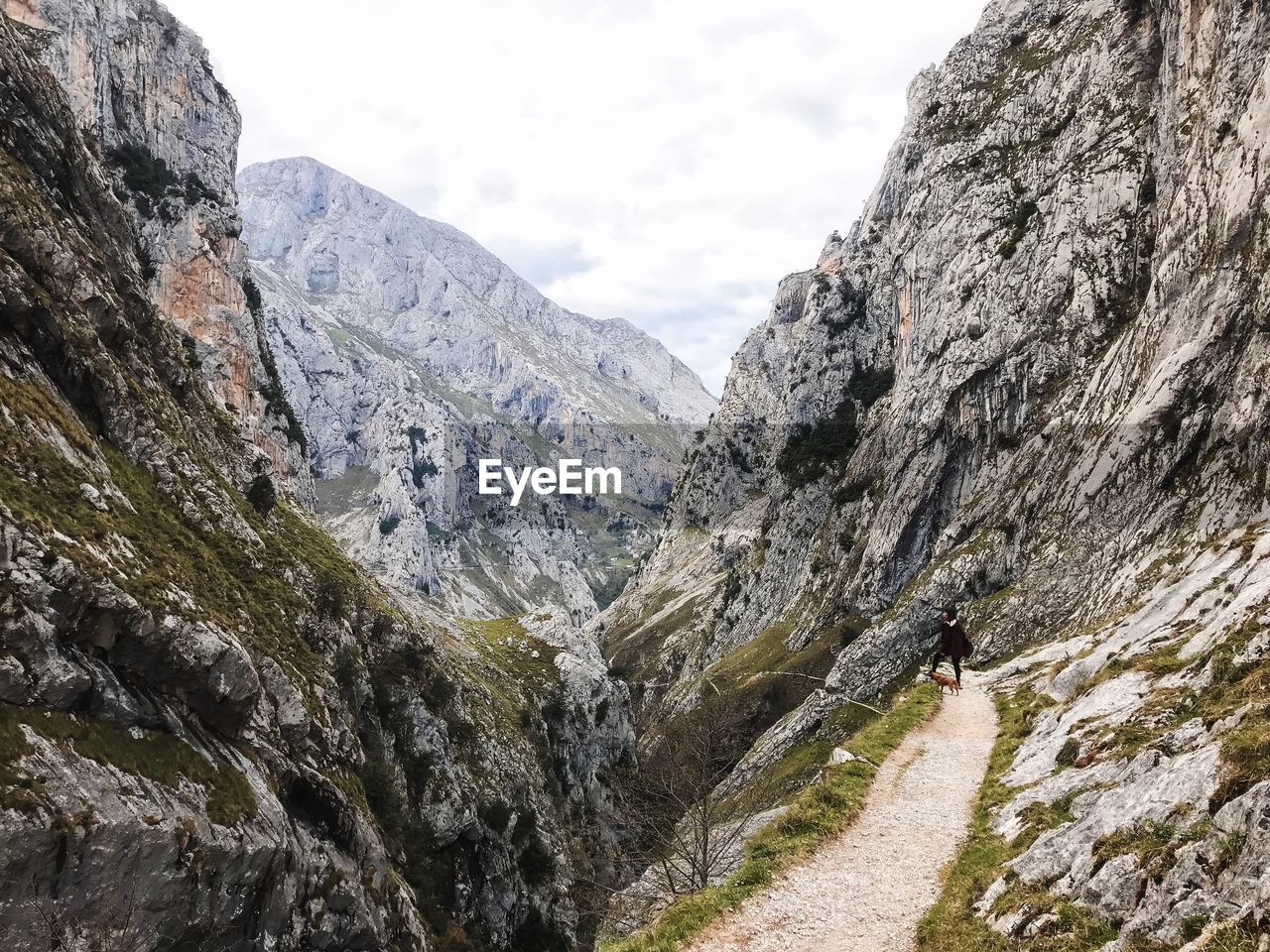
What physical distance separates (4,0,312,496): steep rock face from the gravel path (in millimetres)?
103251

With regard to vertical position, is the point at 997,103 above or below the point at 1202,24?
above

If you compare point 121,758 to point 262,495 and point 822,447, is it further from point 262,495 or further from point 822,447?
point 822,447

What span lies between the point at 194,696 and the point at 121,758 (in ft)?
19.9

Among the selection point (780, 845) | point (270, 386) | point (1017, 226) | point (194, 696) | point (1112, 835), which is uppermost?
point (270, 386)

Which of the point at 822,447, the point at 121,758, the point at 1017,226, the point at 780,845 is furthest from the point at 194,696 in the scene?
the point at 822,447

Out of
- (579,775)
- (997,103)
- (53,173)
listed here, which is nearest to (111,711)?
(53,173)

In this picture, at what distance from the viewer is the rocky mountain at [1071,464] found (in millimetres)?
12523

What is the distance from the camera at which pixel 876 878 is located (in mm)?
16188

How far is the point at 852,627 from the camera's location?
94688 millimetres

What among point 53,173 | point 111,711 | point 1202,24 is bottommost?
point 111,711

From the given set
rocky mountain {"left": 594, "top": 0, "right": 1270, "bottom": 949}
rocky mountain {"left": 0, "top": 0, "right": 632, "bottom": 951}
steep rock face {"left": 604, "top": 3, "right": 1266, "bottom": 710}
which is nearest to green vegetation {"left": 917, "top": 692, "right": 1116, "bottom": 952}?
rocky mountain {"left": 594, "top": 0, "right": 1270, "bottom": 949}

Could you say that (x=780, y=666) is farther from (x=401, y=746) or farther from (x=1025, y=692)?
(x=1025, y=692)

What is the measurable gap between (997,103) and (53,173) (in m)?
118

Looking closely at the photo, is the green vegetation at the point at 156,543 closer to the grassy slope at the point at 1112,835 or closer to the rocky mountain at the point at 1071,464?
the grassy slope at the point at 1112,835
